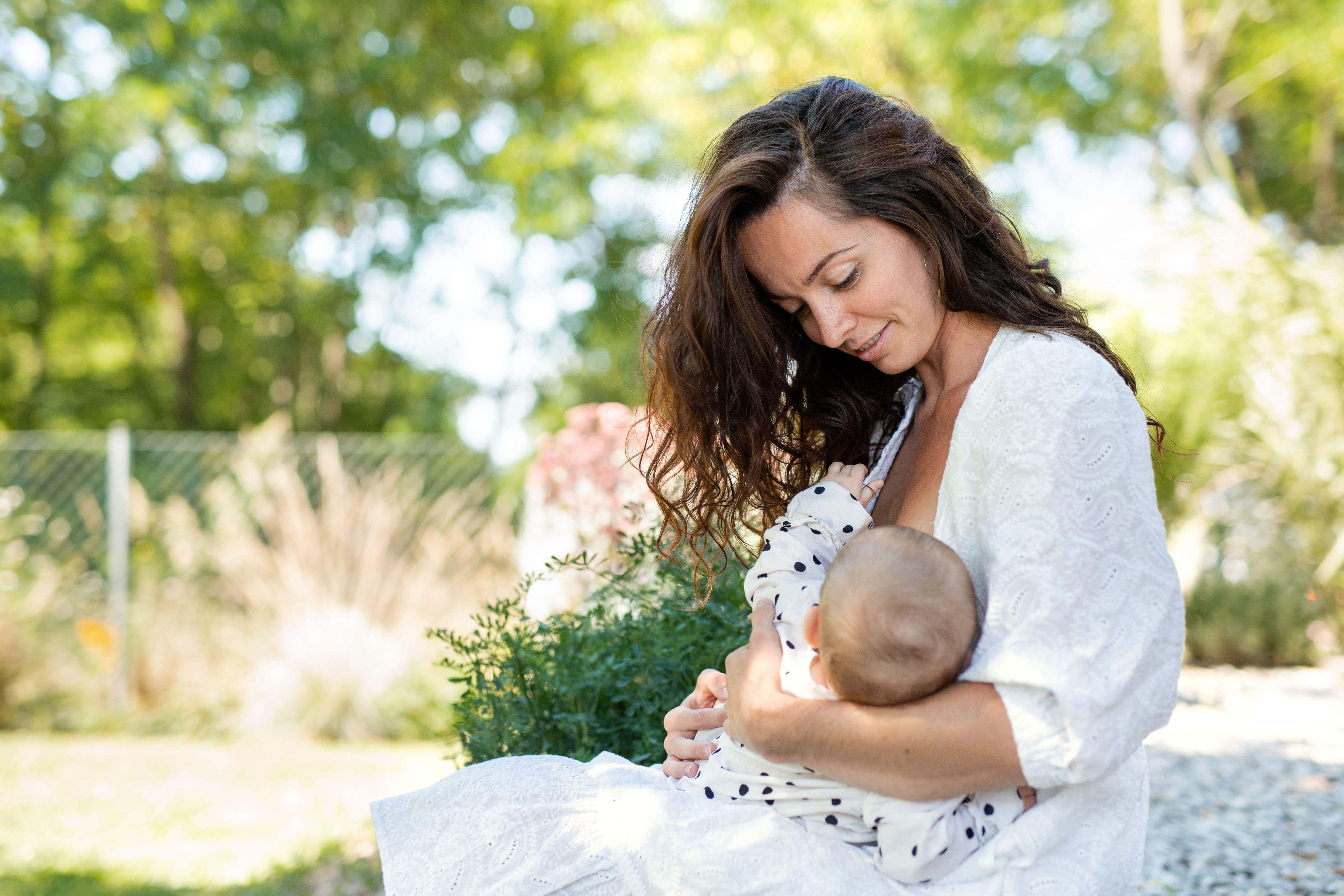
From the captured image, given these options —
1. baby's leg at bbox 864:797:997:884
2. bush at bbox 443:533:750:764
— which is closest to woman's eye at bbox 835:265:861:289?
baby's leg at bbox 864:797:997:884

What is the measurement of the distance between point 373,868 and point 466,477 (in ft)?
19.4

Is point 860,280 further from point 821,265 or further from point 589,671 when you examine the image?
point 589,671

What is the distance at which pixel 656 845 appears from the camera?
1475mm

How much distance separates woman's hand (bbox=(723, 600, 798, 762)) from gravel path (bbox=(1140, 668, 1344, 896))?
199cm

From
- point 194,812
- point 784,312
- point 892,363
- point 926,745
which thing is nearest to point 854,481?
point 892,363

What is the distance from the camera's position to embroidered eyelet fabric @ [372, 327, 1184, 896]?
4.13 feet

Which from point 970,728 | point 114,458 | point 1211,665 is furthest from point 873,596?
point 114,458

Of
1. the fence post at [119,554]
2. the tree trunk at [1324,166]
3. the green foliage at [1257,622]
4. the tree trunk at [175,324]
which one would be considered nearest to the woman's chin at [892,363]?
the green foliage at [1257,622]

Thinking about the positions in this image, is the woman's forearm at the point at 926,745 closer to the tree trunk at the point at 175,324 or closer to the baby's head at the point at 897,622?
the baby's head at the point at 897,622

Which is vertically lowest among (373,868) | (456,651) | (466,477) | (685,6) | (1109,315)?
(373,868)

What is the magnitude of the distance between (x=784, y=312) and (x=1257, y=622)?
5.80 meters

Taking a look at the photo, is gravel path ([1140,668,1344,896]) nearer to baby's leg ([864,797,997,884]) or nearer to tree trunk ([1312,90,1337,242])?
baby's leg ([864,797,997,884])

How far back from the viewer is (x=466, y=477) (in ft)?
30.3

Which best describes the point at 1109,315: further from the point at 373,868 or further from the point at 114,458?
the point at 114,458
